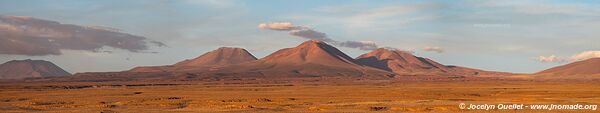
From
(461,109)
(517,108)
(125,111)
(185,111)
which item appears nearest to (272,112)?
(185,111)

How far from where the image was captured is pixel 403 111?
46.5 metres

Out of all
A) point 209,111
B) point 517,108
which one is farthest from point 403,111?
point 209,111

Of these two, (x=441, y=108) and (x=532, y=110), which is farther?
(x=441, y=108)

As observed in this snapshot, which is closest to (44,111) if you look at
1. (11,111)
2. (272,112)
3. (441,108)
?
(11,111)

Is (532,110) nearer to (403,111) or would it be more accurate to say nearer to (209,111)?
(403,111)

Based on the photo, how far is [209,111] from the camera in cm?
4725

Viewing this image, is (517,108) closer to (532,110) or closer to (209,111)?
(532,110)

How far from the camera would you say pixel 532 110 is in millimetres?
44625

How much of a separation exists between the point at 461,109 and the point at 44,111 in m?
Result: 28.1

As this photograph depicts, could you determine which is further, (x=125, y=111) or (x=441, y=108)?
(x=441, y=108)

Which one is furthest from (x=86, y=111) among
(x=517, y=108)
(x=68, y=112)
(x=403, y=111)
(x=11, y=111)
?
(x=517, y=108)

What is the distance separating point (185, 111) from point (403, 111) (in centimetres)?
1463

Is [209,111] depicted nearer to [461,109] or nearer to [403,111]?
[403,111]

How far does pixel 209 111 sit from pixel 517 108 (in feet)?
67.7
